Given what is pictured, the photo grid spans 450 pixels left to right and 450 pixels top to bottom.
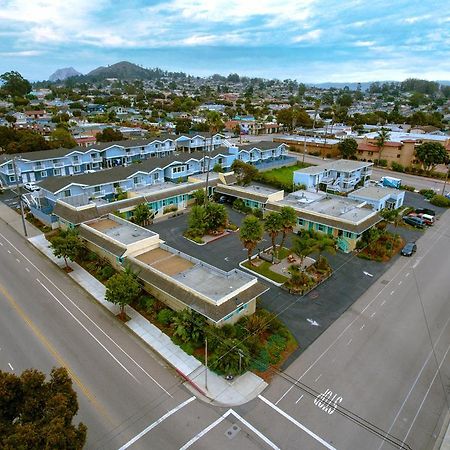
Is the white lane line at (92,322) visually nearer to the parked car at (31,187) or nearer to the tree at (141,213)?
the tree at (141,213)

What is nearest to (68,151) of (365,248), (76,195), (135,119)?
(76,195)

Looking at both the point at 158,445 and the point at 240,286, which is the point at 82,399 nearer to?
the point at 158,445

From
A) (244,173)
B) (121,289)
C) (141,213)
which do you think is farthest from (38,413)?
(244,173)

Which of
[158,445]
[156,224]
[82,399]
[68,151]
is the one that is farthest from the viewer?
[68,151]

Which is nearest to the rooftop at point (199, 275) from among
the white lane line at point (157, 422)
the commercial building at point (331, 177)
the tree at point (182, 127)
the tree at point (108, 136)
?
the white lane line at point (157, 422)

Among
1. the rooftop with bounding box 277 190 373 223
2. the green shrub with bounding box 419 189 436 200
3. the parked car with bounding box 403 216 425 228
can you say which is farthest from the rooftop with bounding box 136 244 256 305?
the green shrub with bounding box 419 189 436 200

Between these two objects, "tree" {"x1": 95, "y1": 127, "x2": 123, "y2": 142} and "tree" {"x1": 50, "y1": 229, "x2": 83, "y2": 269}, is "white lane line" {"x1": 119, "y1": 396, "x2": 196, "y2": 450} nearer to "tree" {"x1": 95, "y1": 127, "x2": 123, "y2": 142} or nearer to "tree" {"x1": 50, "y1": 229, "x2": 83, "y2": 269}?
"tree" {"x1": 50, "y1": 229, "x2": 83, "y2": 269}

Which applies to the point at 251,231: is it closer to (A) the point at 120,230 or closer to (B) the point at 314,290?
(B) the point at 314,290

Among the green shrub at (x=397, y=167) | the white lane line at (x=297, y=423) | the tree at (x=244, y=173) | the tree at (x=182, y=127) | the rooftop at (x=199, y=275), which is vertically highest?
the tree at (x=182, y=127)
